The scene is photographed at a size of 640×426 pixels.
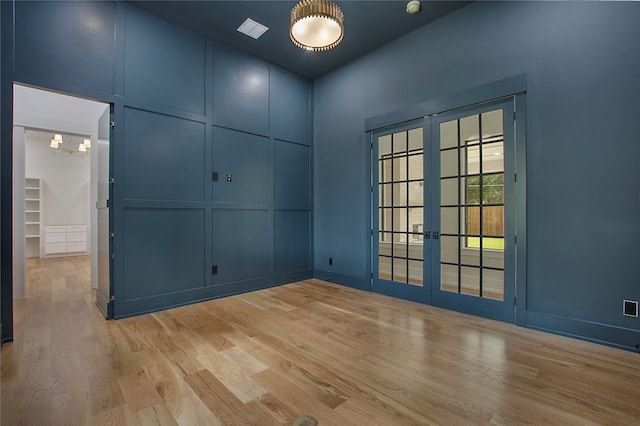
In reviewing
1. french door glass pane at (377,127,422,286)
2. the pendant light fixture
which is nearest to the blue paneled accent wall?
french door glass pane at (377,127,422,286)

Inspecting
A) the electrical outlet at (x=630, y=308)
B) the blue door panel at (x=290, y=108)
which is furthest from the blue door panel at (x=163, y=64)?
the electrical outlet at (x=630, y=308)

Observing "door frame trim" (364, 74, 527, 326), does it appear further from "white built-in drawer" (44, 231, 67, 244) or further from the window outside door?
"white built-in drawer" (44, 231, 67, 244)

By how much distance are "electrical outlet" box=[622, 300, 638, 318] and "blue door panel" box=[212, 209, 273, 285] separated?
402 centimetres

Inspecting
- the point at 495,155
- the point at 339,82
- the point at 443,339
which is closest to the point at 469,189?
the point at 495,155

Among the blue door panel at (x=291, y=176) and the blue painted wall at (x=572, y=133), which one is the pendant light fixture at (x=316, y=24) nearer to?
the blue painted wall at (x=572, y=133)

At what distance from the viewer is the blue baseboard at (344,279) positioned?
4387 mm

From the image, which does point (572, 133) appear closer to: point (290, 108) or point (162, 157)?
point (290, 108)

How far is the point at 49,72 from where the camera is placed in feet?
9.33

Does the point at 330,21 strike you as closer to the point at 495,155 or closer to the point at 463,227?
the point at 495,155

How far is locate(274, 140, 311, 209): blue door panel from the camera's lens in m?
4.80

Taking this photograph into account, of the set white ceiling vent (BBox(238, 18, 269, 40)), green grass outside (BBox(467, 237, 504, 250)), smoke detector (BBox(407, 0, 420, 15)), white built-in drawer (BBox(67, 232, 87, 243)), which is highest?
white ceiling vent (BBox(238, 18, 269, 40))

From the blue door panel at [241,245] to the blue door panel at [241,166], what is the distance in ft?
0.80

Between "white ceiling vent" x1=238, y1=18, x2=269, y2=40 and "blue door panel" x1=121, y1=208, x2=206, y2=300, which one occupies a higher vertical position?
"white ceiling vent" x1=238, y1=18, x2=269, y2=40

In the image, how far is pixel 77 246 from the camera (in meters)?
8.14
